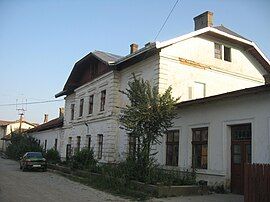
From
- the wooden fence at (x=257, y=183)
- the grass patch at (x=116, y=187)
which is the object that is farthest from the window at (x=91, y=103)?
the wooden fence at (x=257, y=183)

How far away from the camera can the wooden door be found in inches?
543

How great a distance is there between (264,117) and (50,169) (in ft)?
63.3

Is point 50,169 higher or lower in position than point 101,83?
lower

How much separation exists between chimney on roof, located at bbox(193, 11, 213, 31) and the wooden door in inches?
390

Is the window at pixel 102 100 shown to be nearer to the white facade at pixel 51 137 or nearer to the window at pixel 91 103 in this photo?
the window at pixel 91 103

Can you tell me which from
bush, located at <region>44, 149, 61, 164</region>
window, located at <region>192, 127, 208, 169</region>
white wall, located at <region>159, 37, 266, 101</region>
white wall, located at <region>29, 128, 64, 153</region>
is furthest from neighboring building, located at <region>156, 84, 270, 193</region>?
white wall, located at <region>29, 128, 64, 153</region>

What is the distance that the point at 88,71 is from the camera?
29.8m

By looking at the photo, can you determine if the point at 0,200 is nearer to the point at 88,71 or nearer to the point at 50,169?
the point at 50,169

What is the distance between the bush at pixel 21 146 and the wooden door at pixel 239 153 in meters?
26.9

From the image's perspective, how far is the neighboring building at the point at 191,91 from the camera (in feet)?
48.4

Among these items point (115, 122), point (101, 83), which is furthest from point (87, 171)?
point (101, 83)

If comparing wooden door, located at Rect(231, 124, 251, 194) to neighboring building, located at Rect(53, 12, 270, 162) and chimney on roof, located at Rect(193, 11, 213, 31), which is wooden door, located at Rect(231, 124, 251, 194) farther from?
chimney on roof, located at Rect(193, 11, 213, 31)

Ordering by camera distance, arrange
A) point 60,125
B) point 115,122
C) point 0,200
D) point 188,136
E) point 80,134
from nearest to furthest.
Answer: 1. point 0,200
2. point 188,136
3. point 115,122
4. point 80,134
5. point 60,125

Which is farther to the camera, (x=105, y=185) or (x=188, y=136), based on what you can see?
(x=188, y=136)
